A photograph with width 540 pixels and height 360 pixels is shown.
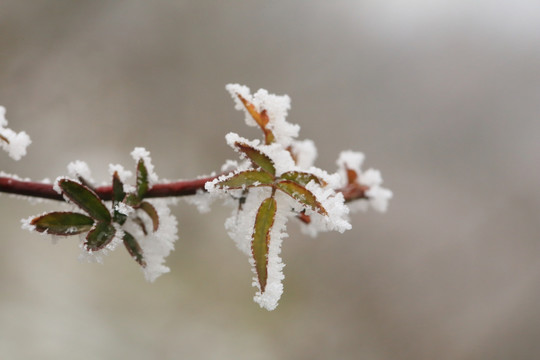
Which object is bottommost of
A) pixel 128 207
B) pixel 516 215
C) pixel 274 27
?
pixel 128 207

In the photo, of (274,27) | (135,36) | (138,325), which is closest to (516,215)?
(274,27)

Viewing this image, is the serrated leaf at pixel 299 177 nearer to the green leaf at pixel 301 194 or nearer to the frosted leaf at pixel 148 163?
the green leaf at pixel 301 194

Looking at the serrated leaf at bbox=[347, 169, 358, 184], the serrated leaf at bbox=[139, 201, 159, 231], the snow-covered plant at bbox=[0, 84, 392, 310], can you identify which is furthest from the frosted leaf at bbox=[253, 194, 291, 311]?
the serrated leaf at bbox=[347, 169, 358, 184]

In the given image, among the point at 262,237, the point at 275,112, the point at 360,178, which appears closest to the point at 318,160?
the point at 360,178

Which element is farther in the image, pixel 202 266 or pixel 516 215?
pixel 516 215

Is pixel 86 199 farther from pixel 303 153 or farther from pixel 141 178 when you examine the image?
pixel 303 153

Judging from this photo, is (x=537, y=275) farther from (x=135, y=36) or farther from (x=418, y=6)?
(x=135, y=36)
